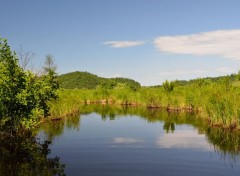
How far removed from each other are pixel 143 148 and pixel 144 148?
72 millimetres

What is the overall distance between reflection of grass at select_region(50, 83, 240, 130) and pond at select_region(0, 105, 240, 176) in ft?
5.05

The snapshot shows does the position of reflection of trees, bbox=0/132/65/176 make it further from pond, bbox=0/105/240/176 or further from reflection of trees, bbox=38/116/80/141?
reflection of trees, bbox=38/116/80/141

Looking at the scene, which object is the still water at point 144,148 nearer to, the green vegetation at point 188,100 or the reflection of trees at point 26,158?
the reflection of trees at point 26,158

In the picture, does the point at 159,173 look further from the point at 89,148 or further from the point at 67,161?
the point at 89,148

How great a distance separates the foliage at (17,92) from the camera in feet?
69.1

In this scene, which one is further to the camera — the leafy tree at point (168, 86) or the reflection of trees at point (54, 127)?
the leafy tree at point (168, 86)

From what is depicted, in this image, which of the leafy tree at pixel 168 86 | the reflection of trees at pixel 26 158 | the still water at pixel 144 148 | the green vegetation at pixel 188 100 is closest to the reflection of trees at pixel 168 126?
the still water at pixel 144 148

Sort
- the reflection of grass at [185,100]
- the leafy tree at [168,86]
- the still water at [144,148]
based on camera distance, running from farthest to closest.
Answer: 1. the leafy tree at [168,86]
2. the reflection of grass at [185,100]
3. the still water at [144,148]

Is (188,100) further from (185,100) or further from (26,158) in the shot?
(26,158)

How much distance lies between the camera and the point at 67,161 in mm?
19781

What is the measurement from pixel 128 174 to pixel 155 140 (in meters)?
10.5

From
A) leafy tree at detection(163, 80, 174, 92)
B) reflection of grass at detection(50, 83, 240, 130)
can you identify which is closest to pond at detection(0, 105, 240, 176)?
reflection of grass at detection(50, 83, 240, 130)

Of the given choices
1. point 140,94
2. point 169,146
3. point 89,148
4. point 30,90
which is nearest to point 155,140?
point 169,146

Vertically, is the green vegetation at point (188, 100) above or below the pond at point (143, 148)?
above
